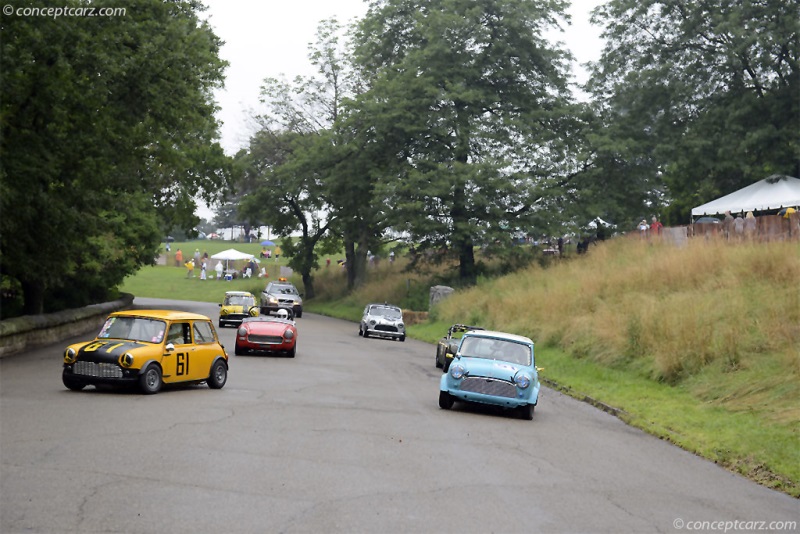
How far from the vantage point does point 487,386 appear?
1883 centimetres

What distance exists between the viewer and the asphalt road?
30.4 ft

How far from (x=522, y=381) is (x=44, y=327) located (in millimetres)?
17924

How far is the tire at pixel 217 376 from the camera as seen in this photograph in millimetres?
20375

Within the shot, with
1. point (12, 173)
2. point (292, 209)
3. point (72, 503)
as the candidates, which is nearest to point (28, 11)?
point (12, 173)

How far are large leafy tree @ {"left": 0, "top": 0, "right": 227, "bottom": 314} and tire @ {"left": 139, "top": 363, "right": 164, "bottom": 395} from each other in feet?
26.0

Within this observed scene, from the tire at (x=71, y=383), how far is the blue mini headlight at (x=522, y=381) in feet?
25.6

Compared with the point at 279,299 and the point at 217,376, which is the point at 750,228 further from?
the point at 279,299

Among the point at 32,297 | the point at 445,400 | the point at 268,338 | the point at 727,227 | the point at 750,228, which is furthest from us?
the point at 727,227

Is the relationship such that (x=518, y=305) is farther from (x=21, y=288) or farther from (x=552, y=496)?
(x=552, y=496)

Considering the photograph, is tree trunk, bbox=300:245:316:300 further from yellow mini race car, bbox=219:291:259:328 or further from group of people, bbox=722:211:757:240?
group of people, bbox=722:211:757:240

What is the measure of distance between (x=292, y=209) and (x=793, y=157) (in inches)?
1504

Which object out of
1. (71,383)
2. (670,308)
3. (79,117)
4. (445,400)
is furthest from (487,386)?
(79,117)

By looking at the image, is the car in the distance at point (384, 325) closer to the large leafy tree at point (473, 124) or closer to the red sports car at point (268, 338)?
the large leafy tree at point (473, 124)

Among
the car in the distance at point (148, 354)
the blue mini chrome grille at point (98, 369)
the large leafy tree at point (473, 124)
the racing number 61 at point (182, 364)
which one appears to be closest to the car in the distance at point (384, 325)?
the large leafy tree at point (473, 124)
